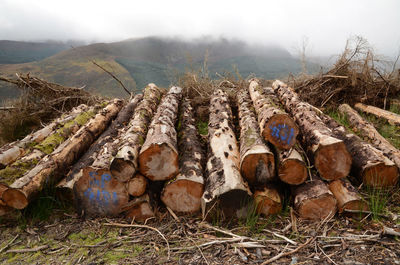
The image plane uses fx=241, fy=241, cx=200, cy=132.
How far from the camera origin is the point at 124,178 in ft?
8.92

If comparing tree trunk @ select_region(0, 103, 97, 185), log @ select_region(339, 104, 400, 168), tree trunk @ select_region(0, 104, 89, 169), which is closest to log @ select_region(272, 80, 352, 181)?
log @ select_region(339, 104, 400, 168)

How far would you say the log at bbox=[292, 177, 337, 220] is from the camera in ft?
8.43

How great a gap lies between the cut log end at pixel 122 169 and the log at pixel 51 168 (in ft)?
3.33

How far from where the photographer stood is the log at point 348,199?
8.44ft

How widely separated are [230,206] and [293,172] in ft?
2.66

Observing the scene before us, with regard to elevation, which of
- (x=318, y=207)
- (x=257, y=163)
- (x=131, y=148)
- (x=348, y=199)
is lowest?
(x=318, y=207)

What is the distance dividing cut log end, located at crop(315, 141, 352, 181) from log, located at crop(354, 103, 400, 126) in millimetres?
3030

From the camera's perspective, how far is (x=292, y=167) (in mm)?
2668

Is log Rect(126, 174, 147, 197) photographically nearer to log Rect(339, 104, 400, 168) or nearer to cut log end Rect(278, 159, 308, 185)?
cut log end Rect(278, 159, 308, 185)

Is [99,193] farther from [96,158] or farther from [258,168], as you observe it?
[258,168]

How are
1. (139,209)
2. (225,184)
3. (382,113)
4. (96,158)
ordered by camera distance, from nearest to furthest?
(225,184)
(139,209)
(96,158)
(382,113)

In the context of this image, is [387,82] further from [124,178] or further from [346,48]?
[124,178]

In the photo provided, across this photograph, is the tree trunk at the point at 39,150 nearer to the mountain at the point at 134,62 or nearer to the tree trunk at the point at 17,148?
the tree trunk at the point at 17,148

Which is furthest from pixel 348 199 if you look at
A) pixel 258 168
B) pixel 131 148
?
pixel 131 148
